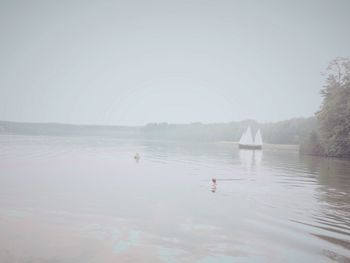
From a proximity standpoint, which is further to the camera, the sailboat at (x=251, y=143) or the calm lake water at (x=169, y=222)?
the sailboat at (x=251, y=143)

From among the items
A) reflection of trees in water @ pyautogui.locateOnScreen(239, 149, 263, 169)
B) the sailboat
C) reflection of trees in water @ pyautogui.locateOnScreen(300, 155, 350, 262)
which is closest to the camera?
reflection of trees in water @ pyautogui.locateOnScreen(300, 155, 350, 262)

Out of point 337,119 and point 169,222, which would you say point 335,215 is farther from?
point 337,119

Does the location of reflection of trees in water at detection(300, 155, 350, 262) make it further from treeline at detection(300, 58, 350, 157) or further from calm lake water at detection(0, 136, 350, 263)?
treeline at detection(300, 58, 350, 157)

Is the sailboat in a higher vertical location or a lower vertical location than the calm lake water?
higher

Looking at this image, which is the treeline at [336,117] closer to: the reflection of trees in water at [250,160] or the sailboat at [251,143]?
the reflection of trees in water at [250,160]

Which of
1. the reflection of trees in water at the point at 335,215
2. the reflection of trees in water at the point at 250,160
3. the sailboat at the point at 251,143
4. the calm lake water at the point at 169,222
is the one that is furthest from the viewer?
the sailboat at the point at 251,143

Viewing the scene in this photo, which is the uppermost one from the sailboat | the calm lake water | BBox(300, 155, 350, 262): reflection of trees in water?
the sailboat

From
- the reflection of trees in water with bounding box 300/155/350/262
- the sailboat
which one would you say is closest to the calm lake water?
the reflection of trees in water with bounding box 300/155/350/262

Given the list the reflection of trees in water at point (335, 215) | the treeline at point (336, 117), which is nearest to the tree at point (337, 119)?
the treeline at point (336, 117)

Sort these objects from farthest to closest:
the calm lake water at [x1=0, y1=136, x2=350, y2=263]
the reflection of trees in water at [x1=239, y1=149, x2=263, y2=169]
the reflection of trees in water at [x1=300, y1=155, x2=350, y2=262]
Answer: the reflection of trees in water at [x1=239, y1=149, x2=263, y2=169]
the reflection of trees in water at [x1=300, y1=155, x2=350, y2=262]
the calm lake water at [x1=0, y1=136, x2=350, y2=263]

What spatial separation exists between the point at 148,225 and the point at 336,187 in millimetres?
20863

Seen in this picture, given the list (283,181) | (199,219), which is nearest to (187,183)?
(283,181)

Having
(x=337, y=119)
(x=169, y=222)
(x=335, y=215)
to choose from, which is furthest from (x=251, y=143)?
(x=169, y=222)

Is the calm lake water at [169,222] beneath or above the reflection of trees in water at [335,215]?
beneath
